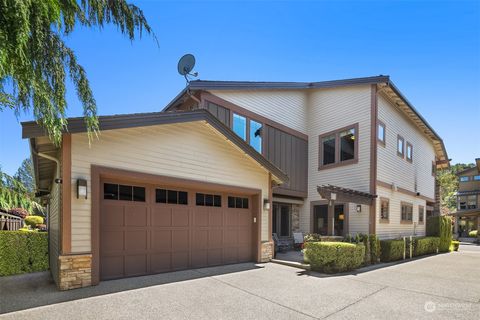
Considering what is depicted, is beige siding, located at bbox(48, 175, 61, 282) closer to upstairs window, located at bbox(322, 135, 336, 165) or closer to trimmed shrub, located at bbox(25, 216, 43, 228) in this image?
upstairs window, located at bbox(322, 135, 336, 165)

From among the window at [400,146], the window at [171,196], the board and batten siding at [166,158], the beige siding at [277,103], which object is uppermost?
the beige siding at [277,103]

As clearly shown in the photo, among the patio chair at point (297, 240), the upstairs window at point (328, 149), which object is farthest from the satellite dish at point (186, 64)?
the patio chair at point (297, 240)

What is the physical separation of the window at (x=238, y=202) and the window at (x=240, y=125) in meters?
3.15

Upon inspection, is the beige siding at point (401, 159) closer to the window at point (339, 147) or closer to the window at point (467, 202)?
the window at point (339, 147)

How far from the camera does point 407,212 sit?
15.4 meters

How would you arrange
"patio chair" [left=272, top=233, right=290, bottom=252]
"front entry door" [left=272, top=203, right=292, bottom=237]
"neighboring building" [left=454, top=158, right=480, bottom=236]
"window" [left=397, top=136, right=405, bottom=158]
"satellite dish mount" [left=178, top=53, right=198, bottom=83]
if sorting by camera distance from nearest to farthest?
"satellite dish mount" [left=178, top=53, right=198, bottom=83], "patio chair" [left=272, top=233, right=290, bottom=252], "front entry door" [left=272, top=203, right=292, bottom=237], "window" [left=397, top=136, right=405, bottom=158], "neighboring building" [left=454, top=158, right=480, bottom=236]

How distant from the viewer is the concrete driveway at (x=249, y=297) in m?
4.83

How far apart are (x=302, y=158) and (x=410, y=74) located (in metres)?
6.23

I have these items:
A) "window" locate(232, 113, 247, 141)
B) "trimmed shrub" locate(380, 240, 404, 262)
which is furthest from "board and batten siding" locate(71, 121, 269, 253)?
"trimmed shrub" locate(380, 240, 404, 262)

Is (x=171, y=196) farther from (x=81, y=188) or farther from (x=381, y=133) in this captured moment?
(x=381, y=133)

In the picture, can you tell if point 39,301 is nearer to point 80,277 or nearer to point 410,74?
point 80,277

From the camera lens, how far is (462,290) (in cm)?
669

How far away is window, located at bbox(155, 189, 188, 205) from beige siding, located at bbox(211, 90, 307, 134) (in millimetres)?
4916

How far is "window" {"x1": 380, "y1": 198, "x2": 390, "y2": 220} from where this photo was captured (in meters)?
12.5
